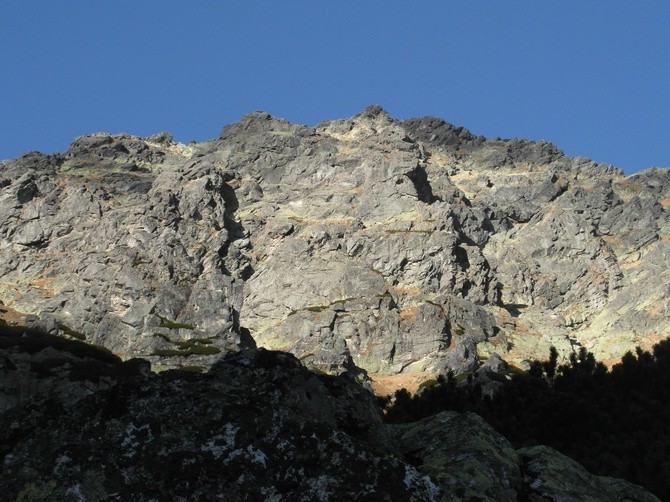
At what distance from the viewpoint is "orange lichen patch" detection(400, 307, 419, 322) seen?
158500 millimetres

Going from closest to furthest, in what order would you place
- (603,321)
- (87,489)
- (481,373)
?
(87,489) → (481,373) → (603,321)

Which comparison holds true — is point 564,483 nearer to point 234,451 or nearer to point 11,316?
point 234,451

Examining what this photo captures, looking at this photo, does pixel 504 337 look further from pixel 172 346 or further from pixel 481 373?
pixel 172 346

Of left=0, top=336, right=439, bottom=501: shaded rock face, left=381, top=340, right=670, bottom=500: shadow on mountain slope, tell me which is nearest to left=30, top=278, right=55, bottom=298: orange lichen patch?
left=381, top=340, right=670, bottom=500: shadow on mountain slope

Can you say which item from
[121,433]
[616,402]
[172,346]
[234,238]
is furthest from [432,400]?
[234,238]

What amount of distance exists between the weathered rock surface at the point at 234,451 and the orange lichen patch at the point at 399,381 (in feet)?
408

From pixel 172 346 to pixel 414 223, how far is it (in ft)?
212

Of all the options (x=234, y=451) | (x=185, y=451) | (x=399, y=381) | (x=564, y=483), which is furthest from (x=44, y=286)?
(x=234, y=451)

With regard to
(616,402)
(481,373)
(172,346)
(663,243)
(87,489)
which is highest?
(663,243)

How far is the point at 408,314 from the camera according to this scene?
160750 mm

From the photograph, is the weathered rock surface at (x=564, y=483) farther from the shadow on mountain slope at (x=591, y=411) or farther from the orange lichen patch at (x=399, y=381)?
the orange lichen patch at (x=399, y=381)

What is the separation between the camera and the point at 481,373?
10675 centimetres

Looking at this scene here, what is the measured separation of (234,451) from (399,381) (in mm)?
136829

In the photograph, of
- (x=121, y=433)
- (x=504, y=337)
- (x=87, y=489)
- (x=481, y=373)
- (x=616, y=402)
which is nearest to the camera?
(x=87, y=489)
